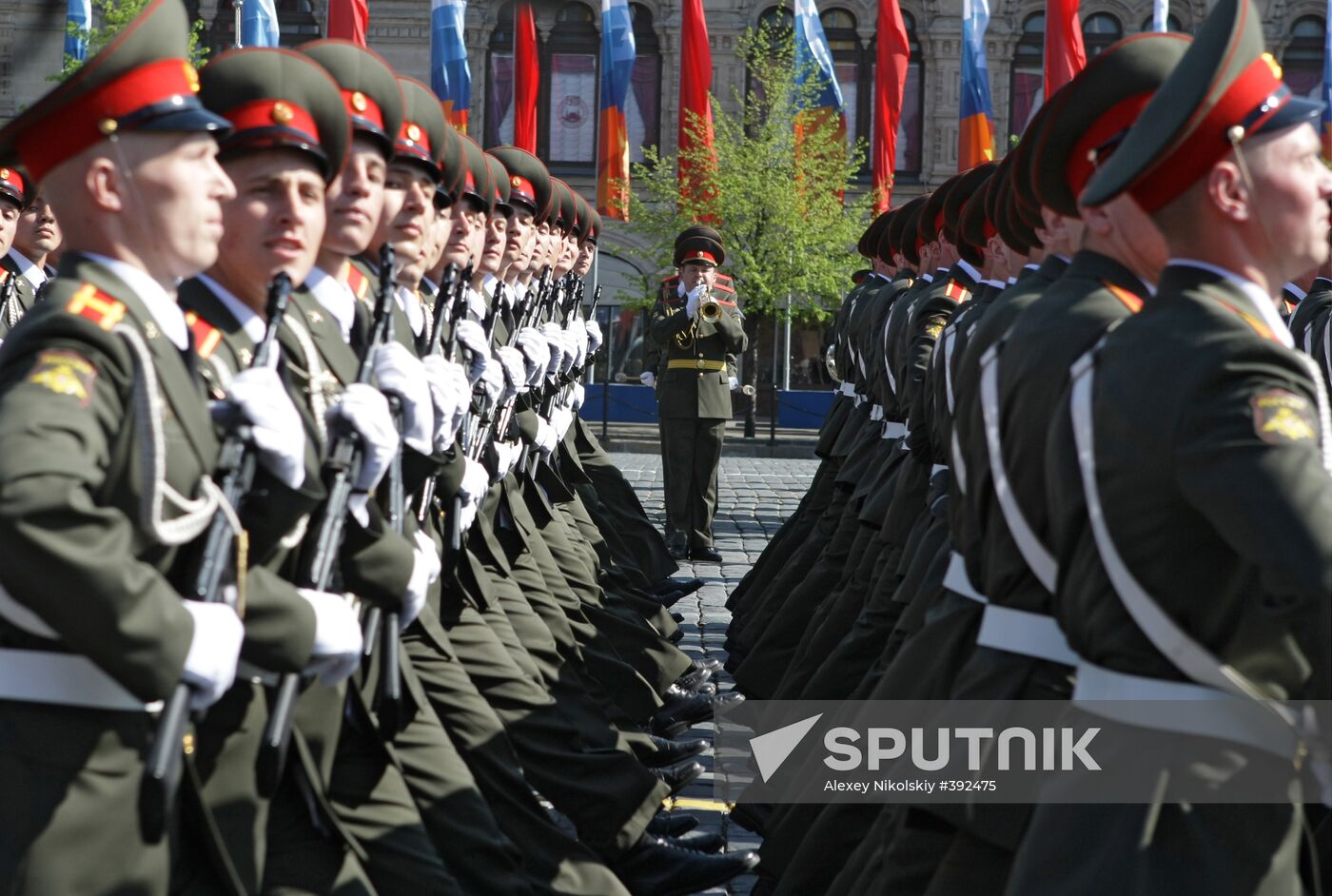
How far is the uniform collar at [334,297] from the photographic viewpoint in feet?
12.6

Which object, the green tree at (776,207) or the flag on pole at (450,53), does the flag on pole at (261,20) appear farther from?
the green tree at (776,207)

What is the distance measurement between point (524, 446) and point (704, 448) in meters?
5.75

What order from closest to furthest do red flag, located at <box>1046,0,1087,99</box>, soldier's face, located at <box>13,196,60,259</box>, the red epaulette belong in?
the red epaulette, soldier's face, located at <box>13,196,60,259</box>, red flag, located at <box>1046,0,1087,99</box>

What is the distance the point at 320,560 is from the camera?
3.13 meters

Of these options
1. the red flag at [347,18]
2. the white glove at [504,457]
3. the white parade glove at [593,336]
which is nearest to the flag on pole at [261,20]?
the red flag at [347,18]

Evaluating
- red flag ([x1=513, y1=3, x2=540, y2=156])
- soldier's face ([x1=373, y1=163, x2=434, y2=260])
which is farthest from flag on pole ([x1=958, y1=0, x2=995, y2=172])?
soldier's face ([x1=373, y1=163, x2=434, y2=260])

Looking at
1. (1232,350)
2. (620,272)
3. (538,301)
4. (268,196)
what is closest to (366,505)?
(268,196)

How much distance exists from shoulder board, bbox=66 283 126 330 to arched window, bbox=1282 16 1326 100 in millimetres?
33068

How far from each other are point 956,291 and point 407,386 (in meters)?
4.11

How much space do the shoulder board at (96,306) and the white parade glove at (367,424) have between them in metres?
0.60

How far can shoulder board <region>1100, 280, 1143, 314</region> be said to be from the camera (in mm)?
3169

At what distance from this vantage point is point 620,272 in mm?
31734

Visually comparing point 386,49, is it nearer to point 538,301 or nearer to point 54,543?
point 538,301

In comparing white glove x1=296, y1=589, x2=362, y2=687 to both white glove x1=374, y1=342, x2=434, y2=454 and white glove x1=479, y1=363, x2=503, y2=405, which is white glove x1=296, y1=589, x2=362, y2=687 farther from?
white glove x1=479, y1=363, x2=503, y2=405
